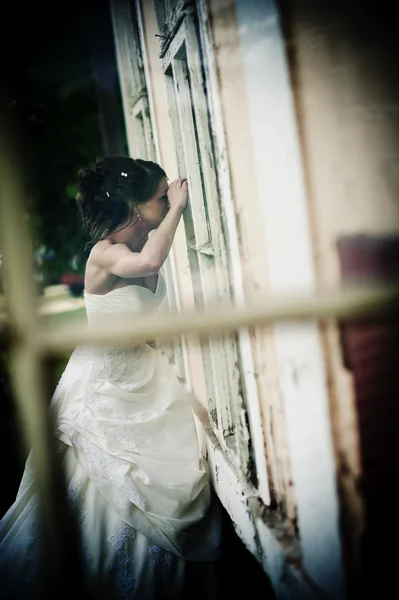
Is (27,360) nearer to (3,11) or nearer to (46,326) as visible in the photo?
(46,326)

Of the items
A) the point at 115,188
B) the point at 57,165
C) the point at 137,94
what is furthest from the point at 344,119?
the point at 57,165

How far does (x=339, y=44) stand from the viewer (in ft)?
3.54

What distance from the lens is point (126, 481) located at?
201 centimetres

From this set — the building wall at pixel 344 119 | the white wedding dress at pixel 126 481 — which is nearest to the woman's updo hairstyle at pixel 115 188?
the white wedding dress at pixel 126 481

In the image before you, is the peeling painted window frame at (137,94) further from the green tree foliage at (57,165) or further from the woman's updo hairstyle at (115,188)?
the green tree foliage at (57,165)

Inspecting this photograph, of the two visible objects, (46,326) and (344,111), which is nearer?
(46,326)

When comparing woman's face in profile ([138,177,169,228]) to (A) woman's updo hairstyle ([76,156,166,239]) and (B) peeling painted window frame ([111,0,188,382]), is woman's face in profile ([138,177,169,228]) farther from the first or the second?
(B) peeling painted window frame ([111,0,188,382])

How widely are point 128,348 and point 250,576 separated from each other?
51.6 inches

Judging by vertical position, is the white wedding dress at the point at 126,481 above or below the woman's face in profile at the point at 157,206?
below

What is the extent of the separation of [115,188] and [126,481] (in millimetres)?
1583

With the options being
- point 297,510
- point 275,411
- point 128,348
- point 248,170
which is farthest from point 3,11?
point 128,348

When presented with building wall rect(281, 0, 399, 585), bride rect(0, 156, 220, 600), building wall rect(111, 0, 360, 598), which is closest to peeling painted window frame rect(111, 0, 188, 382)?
bride rect(0, 156, 220, 600)

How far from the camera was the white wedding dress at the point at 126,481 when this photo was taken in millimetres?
1892

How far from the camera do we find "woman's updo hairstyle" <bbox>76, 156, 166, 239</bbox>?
237 centimetres
